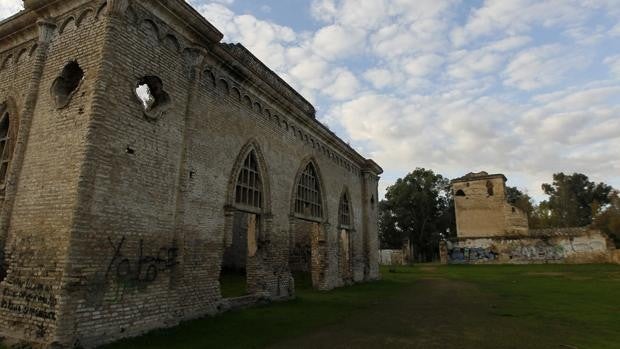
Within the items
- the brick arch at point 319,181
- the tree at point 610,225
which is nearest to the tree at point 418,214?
the tree at point 610,225

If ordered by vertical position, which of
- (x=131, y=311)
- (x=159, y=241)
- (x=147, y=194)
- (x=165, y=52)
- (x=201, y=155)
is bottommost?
(x=131, y=311)

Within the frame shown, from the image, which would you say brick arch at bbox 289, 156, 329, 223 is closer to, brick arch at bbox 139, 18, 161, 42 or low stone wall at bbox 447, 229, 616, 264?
brick arch at bbox 139, 18, 161, 42

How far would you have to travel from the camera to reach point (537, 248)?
34312 millimetres

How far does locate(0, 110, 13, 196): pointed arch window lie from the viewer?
8605mm

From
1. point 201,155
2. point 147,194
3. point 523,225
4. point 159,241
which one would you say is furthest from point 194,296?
point 523,225

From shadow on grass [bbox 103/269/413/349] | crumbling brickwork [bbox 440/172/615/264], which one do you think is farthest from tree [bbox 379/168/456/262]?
shadow on grass [bbox 103/269/413/349]

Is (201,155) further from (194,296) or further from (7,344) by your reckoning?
(7,344)

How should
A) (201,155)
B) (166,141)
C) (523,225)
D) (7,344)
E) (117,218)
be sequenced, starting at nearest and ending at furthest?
(7,344), (117,218), (166,141), (201,155), (523,225)

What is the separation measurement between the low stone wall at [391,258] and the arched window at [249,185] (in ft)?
108

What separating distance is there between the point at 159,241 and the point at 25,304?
2497mm

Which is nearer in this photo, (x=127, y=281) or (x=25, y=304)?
(x=25, y=304)

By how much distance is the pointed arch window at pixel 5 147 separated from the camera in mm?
8605

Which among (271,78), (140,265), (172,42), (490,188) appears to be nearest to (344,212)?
(271,78)

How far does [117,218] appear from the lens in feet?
23.6
